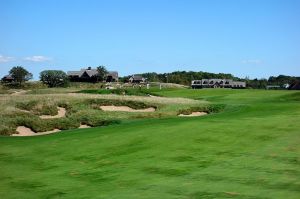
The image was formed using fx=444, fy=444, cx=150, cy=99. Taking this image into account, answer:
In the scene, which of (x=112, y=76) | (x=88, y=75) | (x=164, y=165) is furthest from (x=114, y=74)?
(x=164, y=165)

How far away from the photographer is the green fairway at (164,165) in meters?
12.2

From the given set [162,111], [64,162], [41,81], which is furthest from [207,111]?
[41,81]

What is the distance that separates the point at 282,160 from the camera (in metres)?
14.7

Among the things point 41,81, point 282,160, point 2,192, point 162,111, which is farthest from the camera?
point 41,81

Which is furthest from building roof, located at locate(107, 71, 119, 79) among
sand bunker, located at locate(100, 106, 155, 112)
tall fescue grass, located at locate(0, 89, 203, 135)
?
sand bunker, located at locate(100, 106, 155, 112)

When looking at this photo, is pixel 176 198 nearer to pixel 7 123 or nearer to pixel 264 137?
pixel 264 137

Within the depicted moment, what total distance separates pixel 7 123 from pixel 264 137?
77.9 ft

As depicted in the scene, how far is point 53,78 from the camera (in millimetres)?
134000

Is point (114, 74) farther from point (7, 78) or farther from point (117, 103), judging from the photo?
point (117, 103)

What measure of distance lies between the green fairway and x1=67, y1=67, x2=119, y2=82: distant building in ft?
455

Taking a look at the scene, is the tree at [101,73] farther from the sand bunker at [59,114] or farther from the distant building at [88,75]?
the sand bunker at [59,114]

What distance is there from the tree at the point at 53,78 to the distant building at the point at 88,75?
24.9 meters

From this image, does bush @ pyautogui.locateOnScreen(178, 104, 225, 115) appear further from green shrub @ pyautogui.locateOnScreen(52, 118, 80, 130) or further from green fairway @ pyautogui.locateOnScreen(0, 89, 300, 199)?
green fairway @ pyautogui.locateOnScreen(0, 89, 300, 199)

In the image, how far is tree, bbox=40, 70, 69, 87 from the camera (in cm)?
13338
